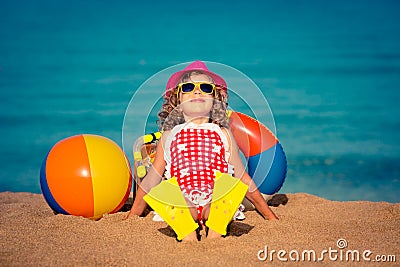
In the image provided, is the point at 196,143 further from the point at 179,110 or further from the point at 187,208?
the point at 187,208

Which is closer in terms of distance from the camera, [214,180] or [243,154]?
[214,180]

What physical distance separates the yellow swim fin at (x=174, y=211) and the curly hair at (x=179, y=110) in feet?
2.98

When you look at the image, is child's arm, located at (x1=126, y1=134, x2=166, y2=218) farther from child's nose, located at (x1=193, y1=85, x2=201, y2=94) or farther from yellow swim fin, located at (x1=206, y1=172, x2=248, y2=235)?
yellow swim fin, located at (x1=206, y1=172, x2=248, y2=235)

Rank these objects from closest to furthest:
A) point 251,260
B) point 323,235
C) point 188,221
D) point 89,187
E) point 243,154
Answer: point 251,260, point 188,221, point 323,235, point 89,187, point 243,154

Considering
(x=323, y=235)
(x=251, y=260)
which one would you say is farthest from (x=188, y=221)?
(x=323, y=235)

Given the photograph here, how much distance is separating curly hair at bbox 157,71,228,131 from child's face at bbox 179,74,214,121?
0.28ft

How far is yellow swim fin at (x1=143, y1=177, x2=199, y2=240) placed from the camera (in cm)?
423

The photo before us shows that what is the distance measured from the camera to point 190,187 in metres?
4.63

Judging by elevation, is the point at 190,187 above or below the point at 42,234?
above

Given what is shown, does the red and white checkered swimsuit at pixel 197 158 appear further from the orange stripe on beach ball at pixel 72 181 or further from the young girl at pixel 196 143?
the orange stripe on beach ball at pixel 72 181

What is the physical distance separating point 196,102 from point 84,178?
3.81 ft

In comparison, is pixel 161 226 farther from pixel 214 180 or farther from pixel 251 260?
pixel 251 260

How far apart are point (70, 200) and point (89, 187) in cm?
21

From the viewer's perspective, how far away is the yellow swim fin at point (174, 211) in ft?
13.9
